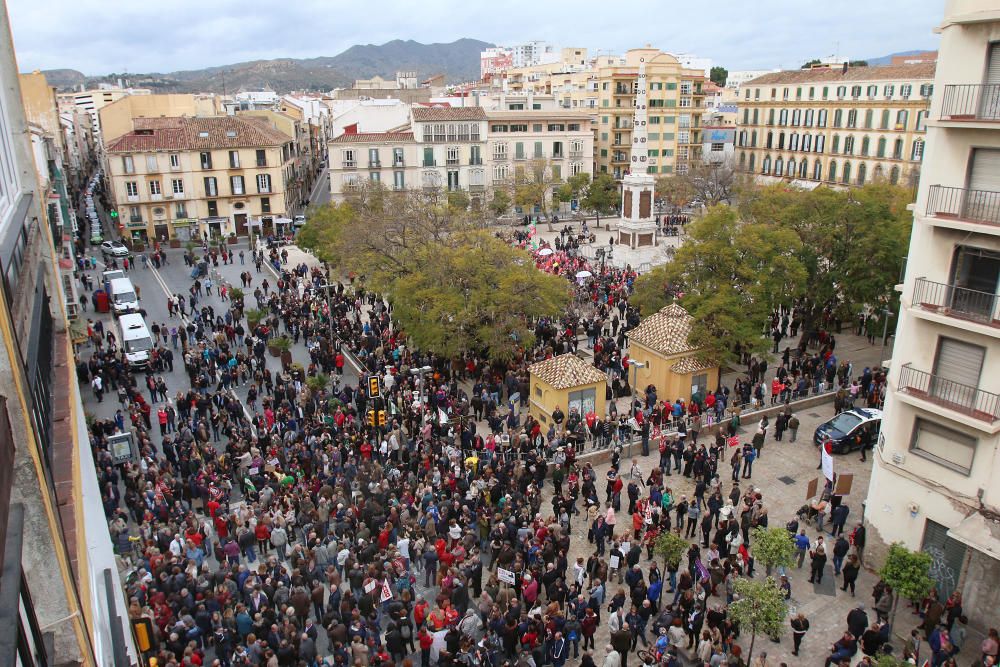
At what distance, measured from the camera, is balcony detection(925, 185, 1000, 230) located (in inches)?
548

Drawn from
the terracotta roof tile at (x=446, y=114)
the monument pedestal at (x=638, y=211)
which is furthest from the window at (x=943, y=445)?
the terracotta roof tile at (x=446, y=114)

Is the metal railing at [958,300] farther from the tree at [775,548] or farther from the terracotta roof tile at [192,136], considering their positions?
the terracotta roof tile at [192,136]

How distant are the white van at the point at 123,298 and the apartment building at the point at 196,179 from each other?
1933cm

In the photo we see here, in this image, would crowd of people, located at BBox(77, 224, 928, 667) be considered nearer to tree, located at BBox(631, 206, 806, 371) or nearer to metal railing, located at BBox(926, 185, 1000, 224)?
tree, located at BBox(631, 206, 806, 371)

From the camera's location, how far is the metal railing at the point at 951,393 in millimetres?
14203

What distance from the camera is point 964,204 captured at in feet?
47.2

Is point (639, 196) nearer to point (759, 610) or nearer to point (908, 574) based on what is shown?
point (908, 574)

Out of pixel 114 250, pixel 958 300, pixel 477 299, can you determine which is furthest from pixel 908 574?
pixel 114 250

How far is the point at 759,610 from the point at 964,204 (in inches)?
344

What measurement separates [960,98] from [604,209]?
164ft

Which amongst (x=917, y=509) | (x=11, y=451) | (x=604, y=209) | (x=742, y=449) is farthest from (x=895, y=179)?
(x=11, y=451)

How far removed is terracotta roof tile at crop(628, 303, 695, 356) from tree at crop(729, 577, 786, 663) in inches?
490

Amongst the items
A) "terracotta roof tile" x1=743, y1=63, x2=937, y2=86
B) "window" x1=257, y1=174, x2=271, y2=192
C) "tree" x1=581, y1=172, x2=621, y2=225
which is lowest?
"tree" x1=581, y1=172, x2=621, y2=225

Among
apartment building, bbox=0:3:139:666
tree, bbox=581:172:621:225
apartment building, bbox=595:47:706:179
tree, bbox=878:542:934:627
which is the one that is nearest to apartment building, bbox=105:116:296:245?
tree, bbox=581:172:621:225
